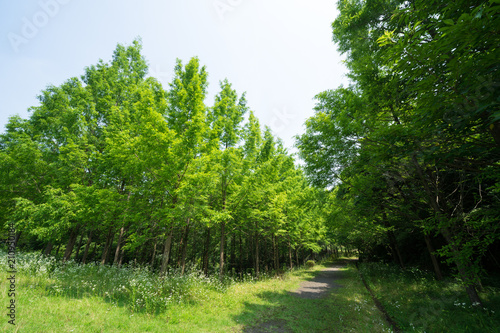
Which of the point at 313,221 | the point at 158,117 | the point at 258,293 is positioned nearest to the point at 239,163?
the point at 158,117

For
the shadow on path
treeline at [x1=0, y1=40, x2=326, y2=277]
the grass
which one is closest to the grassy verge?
the grass

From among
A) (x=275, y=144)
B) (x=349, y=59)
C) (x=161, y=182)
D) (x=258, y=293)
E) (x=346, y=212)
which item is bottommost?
(x=258, y=293)

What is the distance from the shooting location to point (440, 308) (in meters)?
7.27

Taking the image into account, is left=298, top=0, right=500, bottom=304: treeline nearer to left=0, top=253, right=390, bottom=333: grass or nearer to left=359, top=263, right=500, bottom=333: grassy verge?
left=359, top=263, right=500, bottom=333: grassy verge

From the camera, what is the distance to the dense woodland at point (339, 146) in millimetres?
3699

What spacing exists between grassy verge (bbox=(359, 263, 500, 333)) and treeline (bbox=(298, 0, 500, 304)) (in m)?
0.57

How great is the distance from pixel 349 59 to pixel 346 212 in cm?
864

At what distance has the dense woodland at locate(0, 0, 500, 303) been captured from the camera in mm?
3699

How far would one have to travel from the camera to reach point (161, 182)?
29.5ft

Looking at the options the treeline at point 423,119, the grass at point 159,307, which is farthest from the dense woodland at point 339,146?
the grass at point 159,307

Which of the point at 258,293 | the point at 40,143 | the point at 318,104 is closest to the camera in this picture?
the point at 318,104

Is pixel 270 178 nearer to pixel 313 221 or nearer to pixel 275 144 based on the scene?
pixel 275 144

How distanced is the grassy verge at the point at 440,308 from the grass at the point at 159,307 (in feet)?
3.04

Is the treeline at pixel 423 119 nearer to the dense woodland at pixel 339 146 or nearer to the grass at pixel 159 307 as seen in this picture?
the dense woodland at pixel 339 146
